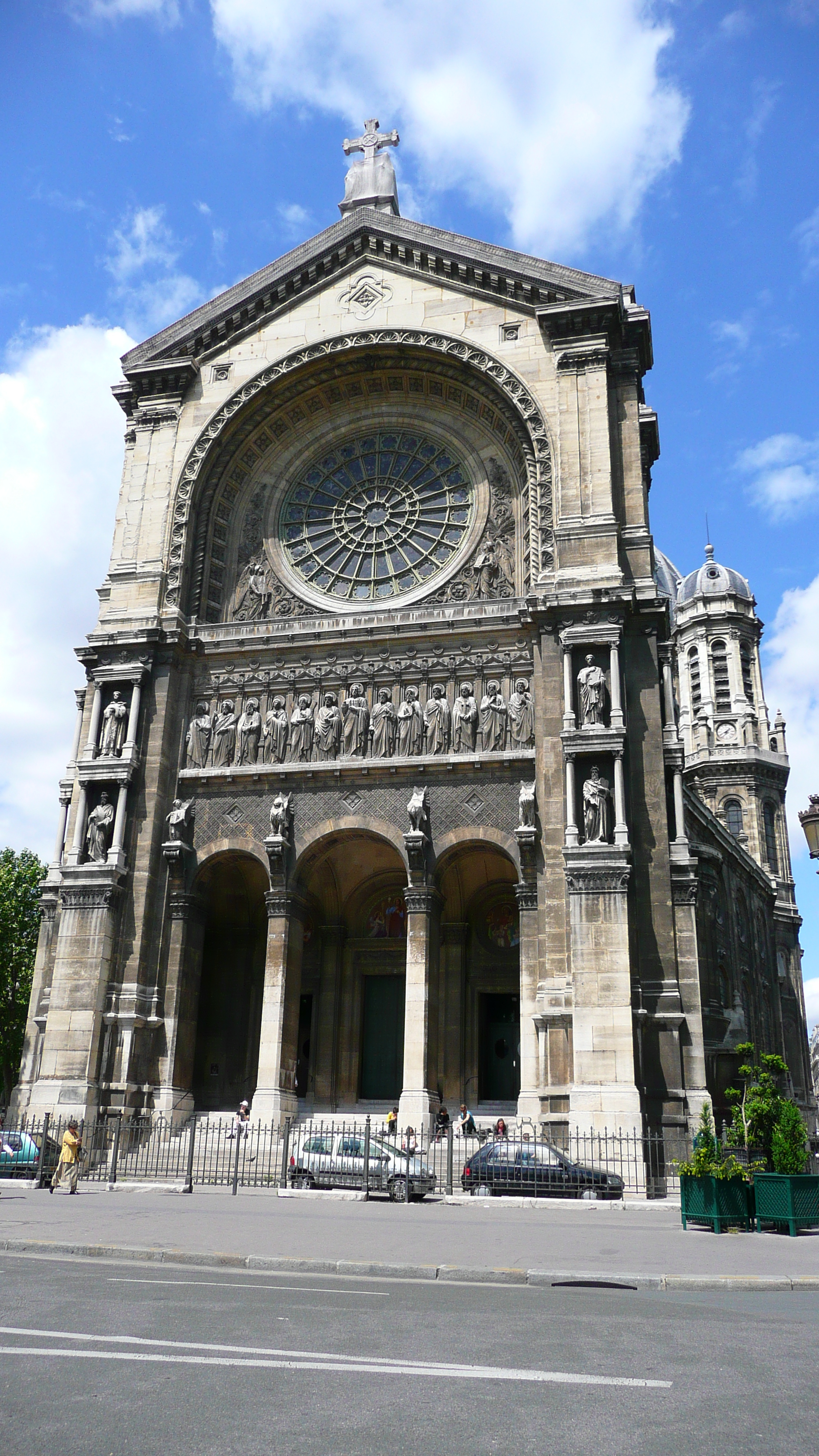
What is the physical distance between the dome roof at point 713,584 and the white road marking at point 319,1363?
200 ft

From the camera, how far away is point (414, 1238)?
12.9 metres

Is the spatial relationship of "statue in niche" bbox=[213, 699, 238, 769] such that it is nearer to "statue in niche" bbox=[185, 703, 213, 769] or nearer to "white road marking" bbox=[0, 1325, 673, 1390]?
"statue in niche" bbox=[185, 703, 213, 769]

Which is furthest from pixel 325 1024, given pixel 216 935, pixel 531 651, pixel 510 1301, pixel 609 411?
pixel 510 1301

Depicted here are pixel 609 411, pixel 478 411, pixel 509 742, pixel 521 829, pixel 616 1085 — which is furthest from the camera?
pixel 478 411

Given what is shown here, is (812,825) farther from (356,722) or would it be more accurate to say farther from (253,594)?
(253,594)

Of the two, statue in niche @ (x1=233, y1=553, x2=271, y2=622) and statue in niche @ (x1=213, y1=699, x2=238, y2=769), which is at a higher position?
statue in niche @ (x1=233, y1=553, x2=271, y2=622)

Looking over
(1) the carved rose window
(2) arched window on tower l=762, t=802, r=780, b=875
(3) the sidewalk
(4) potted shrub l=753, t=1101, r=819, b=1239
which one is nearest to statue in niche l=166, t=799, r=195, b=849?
(1) the carved rose window

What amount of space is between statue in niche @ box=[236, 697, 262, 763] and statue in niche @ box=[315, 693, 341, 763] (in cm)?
161

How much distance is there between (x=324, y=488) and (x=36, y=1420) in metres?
29.2

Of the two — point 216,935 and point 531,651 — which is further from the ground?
point 531,651

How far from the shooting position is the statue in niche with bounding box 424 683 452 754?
1053 inches

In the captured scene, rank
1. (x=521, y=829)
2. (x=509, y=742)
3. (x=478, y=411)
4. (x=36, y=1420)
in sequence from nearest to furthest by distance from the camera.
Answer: (x=36, y=1420), (x=521, y=829), (x=509, y=742), (x=478, y=411)

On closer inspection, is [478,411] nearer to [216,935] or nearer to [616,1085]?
[216,935]

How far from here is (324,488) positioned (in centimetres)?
3244
